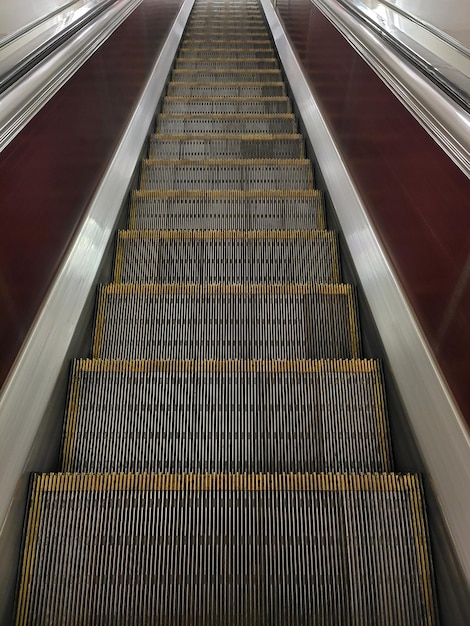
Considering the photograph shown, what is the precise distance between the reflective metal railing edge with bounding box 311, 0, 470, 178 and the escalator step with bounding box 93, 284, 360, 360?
731 mm

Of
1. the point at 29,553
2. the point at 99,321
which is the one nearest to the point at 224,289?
the point at 99,321

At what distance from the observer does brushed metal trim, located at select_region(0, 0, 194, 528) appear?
1.26 m

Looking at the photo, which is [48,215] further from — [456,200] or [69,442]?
[456,200]

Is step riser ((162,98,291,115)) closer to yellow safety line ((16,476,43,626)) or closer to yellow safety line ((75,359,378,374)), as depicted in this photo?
yellow safety line ((75,359,378,374))

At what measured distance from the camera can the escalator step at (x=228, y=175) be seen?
110 inches

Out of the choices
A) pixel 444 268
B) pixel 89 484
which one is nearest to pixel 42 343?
pixel 89 484

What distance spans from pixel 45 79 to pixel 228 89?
2650 mm

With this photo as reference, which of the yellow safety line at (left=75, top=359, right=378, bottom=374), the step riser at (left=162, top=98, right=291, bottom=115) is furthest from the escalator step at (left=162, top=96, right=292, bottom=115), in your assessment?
the yellow safety line at (left=75, top=359, right=378, bottom=374)

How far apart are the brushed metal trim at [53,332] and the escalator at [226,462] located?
4.3 inches

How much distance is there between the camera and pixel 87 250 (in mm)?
1973

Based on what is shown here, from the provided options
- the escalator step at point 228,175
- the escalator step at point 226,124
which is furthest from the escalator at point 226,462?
the escalator step at point 226,124

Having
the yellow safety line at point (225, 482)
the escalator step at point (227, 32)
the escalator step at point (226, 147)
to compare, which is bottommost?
the yellow safety line at point (225, 482)

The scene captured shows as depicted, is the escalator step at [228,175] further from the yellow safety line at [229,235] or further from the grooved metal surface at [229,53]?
the grooved metal surface at [229,53]

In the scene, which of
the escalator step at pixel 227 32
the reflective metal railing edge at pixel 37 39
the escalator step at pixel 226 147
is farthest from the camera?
the escalator step at pixel 227 32
